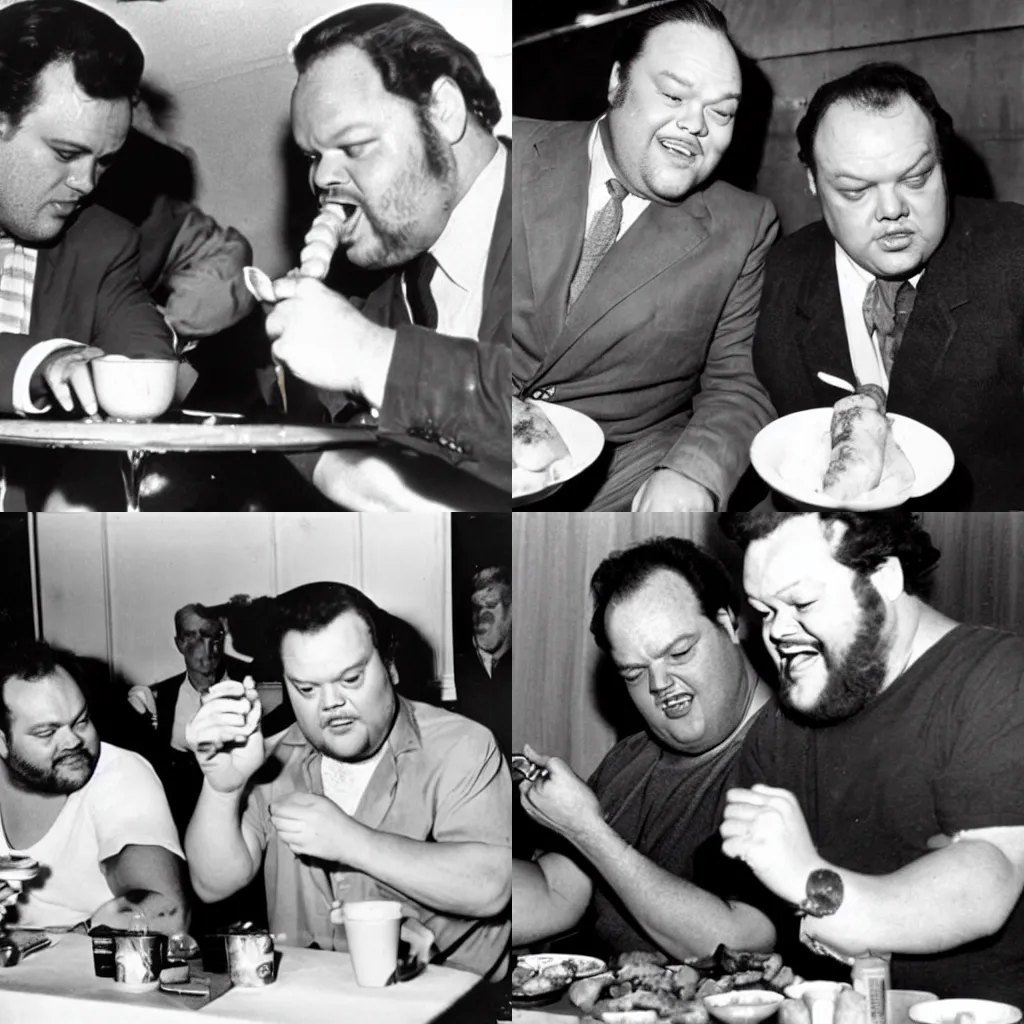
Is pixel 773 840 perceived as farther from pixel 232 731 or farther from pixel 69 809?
pixel 69 809

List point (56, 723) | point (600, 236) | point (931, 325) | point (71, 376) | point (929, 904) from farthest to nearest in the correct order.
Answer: point (56, 723) < point (71, 376) < point (600, 236) < point (931, 325) < point (929, 904)

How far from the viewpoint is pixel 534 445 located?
2.32m

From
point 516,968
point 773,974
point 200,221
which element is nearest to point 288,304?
point 200,221

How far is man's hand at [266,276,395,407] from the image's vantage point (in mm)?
2371

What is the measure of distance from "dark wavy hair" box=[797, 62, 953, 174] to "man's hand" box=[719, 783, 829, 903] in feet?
3.33

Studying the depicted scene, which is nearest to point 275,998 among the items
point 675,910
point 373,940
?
point 373,940

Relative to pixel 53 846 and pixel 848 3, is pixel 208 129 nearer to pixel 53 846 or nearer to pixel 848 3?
pixel 848 3

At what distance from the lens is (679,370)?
230cm

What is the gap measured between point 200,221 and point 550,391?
679 mm

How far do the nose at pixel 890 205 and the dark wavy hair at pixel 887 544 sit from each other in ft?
1.51

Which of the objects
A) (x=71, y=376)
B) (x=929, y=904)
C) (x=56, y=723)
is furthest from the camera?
(x=56, y=723)

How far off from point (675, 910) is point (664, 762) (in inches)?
9.2

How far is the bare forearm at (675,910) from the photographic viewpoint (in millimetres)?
2240

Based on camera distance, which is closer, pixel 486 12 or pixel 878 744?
pixel 878 744
